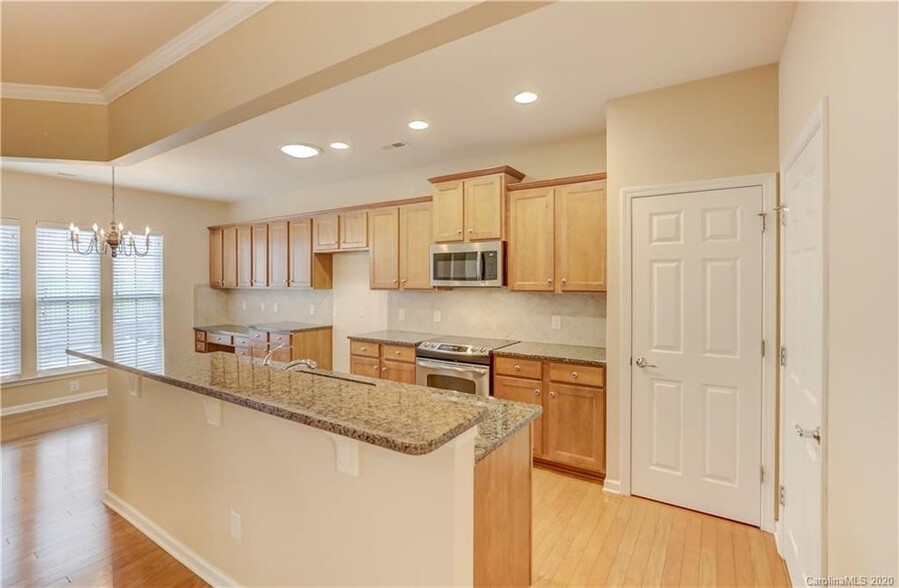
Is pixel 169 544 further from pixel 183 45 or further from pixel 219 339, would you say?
pixel 219 339

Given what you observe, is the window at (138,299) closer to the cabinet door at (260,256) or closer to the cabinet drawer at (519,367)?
the cabinet door at (260,256)

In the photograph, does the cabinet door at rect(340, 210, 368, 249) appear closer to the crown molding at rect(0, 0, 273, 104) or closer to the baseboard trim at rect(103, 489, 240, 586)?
the crown molding at rect(0, 0, 273, 104)

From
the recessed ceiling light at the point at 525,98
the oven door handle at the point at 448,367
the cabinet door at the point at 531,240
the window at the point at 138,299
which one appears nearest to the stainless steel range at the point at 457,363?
the oven door handle at the point at 448,367

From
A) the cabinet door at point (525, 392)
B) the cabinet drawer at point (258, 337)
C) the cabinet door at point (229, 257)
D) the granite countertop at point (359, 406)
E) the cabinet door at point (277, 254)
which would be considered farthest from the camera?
the cabinet door at point (229, 257)

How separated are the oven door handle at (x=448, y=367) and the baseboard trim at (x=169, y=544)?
2.13 m

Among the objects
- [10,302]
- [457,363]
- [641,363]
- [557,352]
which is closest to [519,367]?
[557,352]

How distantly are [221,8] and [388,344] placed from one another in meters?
2.93

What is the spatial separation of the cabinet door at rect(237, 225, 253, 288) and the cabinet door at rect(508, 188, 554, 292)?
3.95m

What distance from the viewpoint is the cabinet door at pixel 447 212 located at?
3930mm

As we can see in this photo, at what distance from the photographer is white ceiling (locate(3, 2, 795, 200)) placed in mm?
2033

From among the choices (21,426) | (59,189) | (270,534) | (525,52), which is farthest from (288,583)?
(59,189)

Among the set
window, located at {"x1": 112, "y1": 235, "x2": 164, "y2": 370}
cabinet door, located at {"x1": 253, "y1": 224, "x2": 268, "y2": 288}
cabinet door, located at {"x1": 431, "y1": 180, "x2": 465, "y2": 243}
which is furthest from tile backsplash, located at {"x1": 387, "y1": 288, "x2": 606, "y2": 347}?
window, located at {"x1": 112, "y1": 235, "x2": 164, "y2": 370}

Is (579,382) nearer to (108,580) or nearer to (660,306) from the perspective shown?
(660,306)

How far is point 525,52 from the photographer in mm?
2297
